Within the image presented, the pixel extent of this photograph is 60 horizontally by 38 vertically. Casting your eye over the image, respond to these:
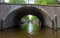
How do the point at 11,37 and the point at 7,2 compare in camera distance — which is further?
the point at 7,2

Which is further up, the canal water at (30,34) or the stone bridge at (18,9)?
the stone bridge at (18,9)

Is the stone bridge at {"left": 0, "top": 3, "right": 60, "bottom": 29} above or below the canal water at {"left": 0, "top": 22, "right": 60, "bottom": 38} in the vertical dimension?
above

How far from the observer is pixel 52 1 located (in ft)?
48.3

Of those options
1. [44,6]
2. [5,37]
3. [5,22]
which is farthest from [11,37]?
[44,6]

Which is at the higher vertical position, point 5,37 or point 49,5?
point 49,5

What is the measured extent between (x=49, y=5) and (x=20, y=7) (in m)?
1.96

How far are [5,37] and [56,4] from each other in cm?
513

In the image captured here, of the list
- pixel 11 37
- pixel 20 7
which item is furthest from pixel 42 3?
pixel 11 37

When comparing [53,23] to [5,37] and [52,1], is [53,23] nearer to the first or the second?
[52,1]

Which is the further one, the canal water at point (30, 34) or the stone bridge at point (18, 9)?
the stone bridge at point (18, 9)

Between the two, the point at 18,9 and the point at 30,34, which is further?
the point at 18,9

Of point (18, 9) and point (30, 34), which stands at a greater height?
point (18, 9)

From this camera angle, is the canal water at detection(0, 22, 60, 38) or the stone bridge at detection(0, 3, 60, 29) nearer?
the canal water at detection(0, 22, 60, 38)

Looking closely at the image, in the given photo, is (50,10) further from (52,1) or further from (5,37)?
(5,37)
